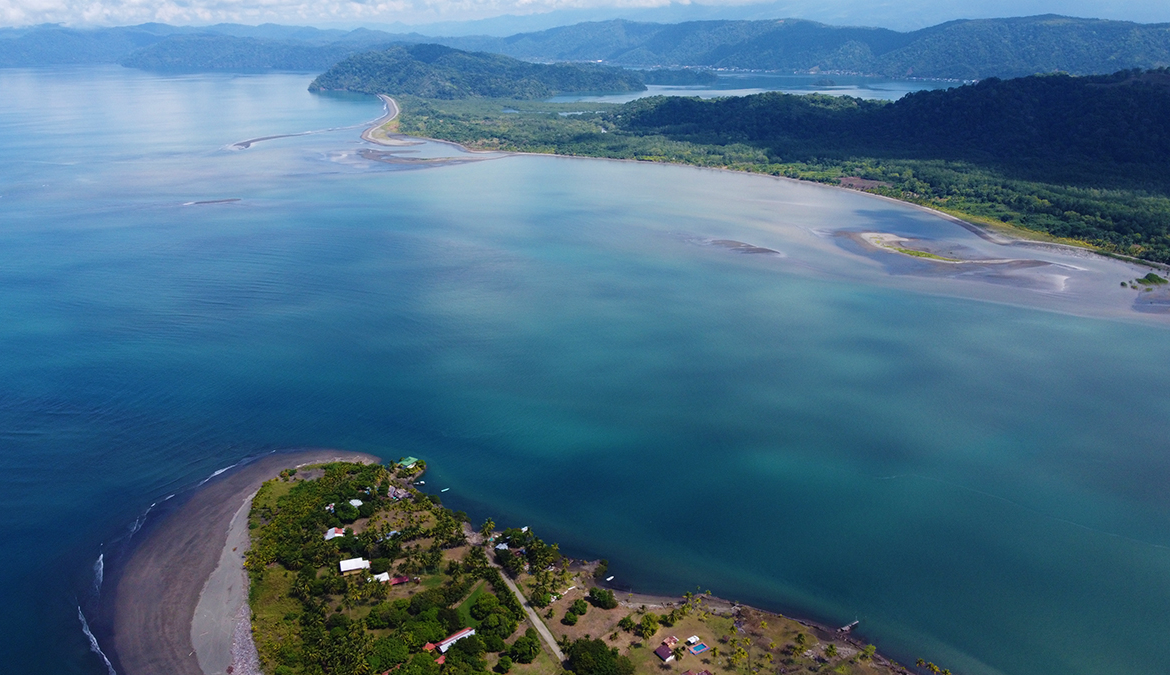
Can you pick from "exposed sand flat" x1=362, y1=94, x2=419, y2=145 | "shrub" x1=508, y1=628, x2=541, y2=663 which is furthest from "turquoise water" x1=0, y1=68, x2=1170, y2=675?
"exposed sand flat" x1=362, y1=94, x2=419, y2=145

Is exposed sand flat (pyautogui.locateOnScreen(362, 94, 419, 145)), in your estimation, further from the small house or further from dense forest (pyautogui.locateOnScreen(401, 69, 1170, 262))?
the small house

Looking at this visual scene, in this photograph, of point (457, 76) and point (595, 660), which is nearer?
point (595, 660)

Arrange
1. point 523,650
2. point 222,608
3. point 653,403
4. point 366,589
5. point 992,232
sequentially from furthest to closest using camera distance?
1. point 992,232
2. point 653,403
3. point 366,589
4. point 222,608
5. point 523,650

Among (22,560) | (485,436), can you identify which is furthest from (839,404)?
(22,560)

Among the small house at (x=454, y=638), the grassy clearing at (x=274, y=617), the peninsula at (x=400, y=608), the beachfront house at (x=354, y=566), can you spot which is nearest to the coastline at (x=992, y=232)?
the peninsula at (x=400, y=608)

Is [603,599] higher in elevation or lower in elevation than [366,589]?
higher

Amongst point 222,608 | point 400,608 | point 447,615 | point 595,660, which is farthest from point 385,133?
point 595,660

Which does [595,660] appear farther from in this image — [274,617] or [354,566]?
[274,617]

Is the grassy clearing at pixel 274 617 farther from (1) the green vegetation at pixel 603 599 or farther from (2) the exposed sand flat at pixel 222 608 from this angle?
(1) the green vegetation at pixel 603 599
